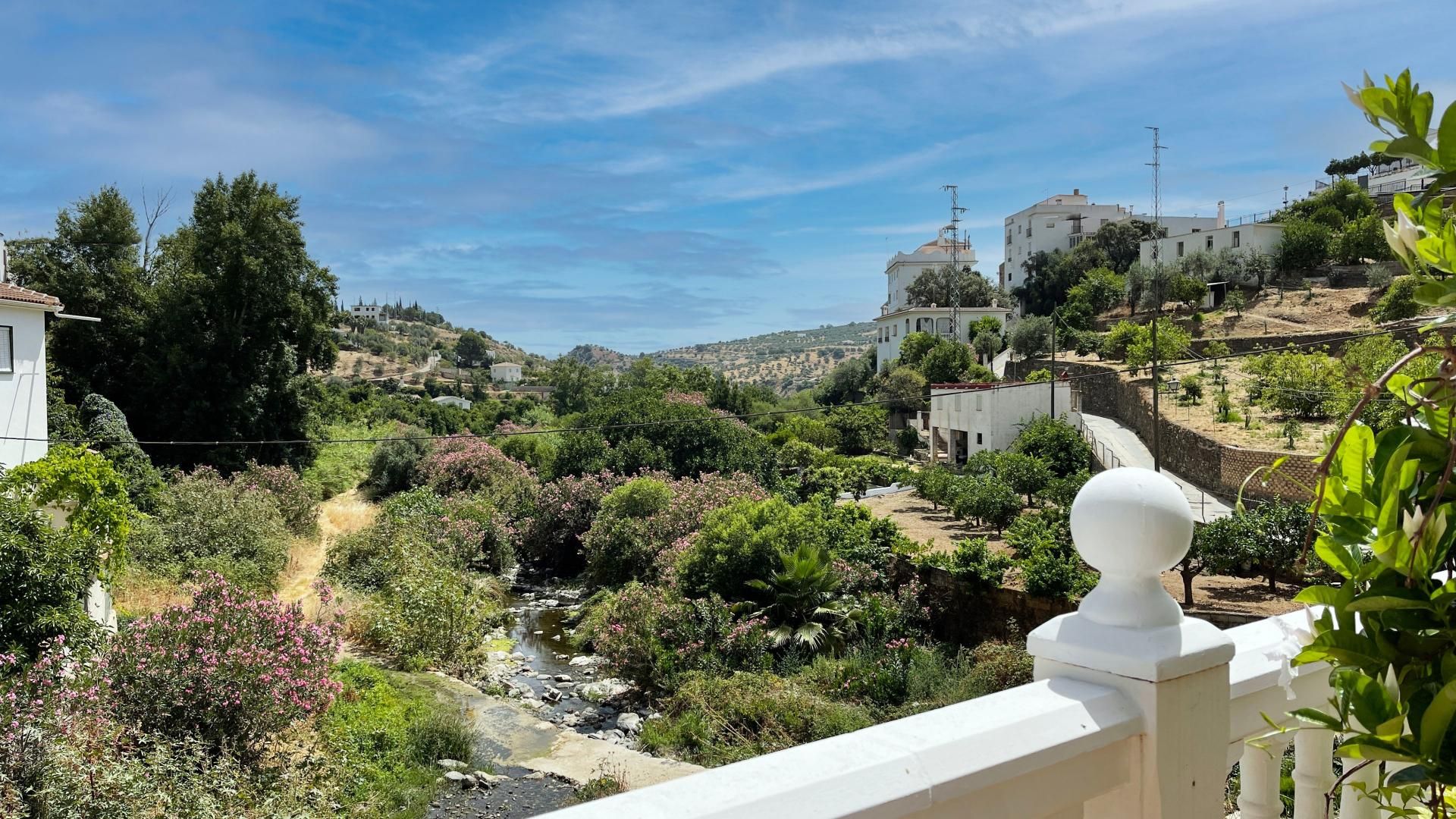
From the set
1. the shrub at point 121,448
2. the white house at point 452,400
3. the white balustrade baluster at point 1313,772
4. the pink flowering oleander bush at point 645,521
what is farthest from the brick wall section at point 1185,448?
the white house at point 452,400

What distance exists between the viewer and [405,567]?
15203 mm

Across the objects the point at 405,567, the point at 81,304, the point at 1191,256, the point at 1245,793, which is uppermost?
the point at 1191,256

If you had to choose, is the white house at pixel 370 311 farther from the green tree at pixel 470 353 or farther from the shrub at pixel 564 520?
the shrub at pixel 564 520

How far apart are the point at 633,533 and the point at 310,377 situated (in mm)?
13906

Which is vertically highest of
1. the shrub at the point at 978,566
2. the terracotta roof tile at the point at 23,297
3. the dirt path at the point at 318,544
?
the terracotta roof tile at the point at 23,297

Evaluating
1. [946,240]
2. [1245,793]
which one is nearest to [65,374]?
[1245,793]

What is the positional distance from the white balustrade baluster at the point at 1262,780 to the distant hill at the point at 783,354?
263 feet

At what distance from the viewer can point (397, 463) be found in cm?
2528

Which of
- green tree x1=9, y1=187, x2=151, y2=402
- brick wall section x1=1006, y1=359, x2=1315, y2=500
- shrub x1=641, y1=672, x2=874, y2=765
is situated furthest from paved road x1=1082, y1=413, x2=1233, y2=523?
green tree x1=9, y1=187, x2=151, y2=402

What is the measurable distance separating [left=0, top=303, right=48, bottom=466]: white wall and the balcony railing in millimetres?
15685

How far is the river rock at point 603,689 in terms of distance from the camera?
40.0 feet

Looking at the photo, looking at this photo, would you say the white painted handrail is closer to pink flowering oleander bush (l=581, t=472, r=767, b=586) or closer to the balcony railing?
the balcony railing

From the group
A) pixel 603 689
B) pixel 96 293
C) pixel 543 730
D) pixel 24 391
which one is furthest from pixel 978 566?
pixel 96 293

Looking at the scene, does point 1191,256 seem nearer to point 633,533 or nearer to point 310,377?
point 633,533
